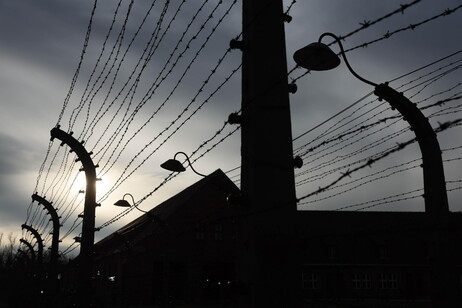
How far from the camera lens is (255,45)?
4.81 m

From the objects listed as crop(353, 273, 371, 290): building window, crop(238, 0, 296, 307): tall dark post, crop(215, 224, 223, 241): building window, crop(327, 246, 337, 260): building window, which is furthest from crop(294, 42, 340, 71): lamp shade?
crop(327, 246, 337, 260): building window

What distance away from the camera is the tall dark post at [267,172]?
13.9ft

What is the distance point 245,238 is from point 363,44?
6.78ft

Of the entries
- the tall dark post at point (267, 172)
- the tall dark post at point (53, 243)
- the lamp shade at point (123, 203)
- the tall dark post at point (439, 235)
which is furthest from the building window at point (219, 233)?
the tall dark post at point (267, 172)

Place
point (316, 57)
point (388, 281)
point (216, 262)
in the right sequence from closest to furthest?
point (316, 57) < point (216, 262) < point (388, 281)

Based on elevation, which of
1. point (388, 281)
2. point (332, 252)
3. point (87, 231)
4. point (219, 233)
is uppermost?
point (219, 233)

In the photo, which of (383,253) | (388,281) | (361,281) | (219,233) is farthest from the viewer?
(383,253)

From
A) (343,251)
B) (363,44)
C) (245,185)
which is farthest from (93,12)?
(343,251)

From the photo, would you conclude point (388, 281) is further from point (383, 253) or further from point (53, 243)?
point (53, 243)

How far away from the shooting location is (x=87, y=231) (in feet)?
36.2

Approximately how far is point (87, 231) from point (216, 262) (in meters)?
25.3

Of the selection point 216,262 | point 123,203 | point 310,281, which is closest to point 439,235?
point 123,203

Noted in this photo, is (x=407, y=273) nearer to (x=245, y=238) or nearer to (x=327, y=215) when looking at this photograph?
(x=327, y=215)

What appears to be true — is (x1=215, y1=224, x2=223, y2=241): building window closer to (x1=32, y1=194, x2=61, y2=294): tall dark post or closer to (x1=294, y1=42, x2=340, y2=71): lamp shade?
(x1=32, y1=194, x2=61, y2=294): tall dark post
